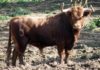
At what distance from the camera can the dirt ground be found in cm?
1004

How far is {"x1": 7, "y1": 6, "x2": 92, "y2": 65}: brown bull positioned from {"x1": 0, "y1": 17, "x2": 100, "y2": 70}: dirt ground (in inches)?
18.0

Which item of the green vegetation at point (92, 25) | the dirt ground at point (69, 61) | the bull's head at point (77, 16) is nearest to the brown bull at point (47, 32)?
the bull's head at point (77, 16)

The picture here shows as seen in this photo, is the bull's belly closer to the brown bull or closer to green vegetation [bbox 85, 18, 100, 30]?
the brown bull

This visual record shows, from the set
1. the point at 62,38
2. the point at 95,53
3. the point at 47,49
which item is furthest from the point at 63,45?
the point at 47,49

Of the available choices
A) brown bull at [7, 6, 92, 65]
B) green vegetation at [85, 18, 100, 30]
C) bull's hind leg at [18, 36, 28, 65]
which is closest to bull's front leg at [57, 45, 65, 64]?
brown bull at [7, 6, 92, 65]

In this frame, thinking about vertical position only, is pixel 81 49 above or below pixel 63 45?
below

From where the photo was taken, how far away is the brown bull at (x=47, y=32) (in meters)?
10.9

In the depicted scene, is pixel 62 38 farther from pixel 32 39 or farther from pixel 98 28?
pixel 98 28

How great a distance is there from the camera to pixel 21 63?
11023 millimetres

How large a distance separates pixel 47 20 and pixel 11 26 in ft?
3.01

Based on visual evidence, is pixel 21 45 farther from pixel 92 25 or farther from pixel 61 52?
pixel 92 25

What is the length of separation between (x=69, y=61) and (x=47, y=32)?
1045mm

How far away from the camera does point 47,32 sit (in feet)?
35.9

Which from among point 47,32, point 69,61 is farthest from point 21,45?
point 69,61
